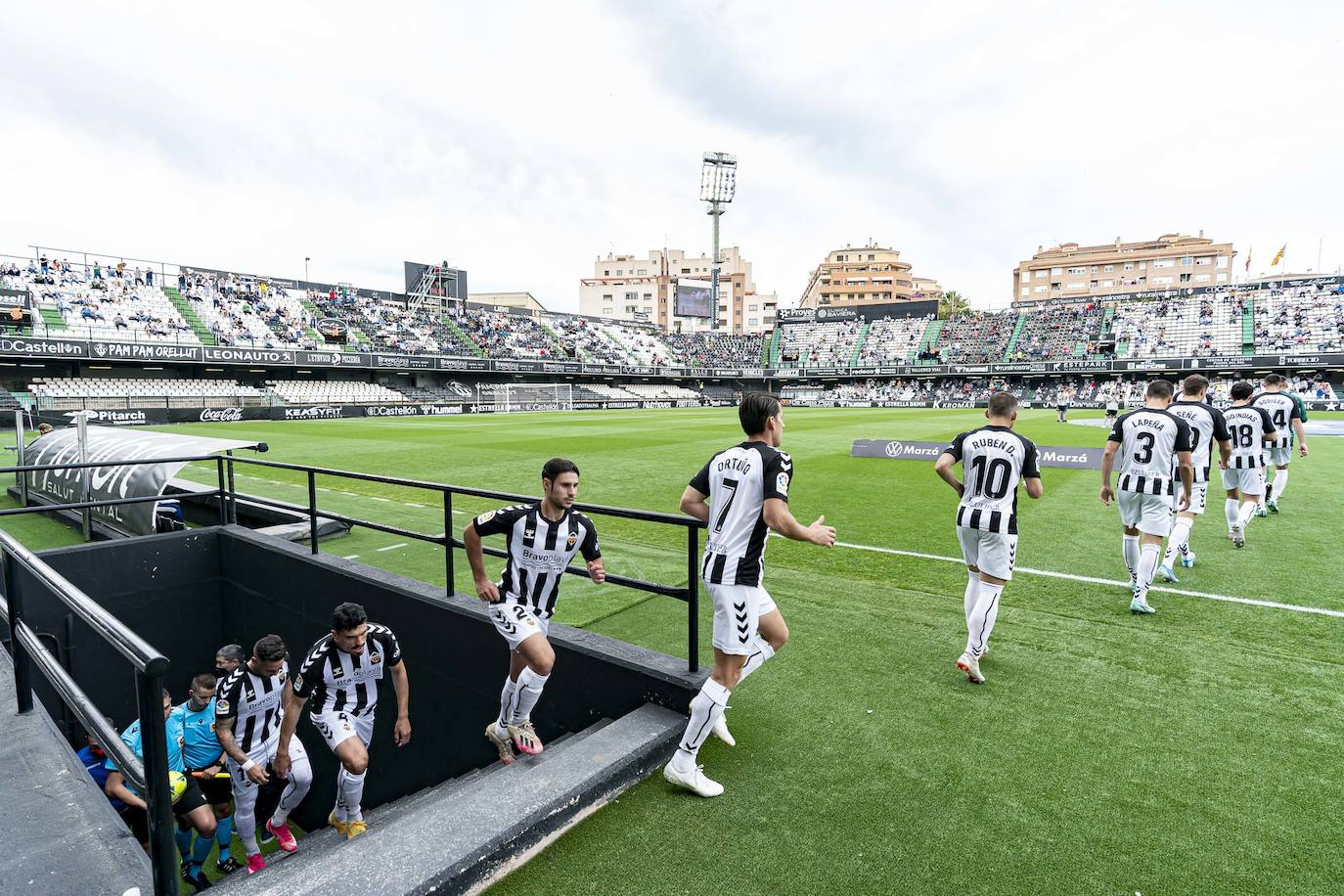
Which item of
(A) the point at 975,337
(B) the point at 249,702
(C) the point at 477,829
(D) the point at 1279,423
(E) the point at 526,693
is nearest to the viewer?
(C) the point at 477,829

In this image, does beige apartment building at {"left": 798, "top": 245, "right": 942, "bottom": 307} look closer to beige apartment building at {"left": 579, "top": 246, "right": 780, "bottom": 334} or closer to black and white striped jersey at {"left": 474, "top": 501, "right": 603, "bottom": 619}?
beige apartment building at {"left": 579, "top": 246, "right": 780, "bottom": 334}

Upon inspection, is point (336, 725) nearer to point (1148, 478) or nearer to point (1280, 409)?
point (1148, 478)

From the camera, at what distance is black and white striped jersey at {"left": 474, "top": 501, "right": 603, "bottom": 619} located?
3686 mm

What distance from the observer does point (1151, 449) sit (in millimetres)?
5516

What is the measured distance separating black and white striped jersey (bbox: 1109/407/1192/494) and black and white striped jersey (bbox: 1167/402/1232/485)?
69 centimetres

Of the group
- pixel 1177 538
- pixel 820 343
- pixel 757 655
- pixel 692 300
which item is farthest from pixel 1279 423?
pixel 692 300

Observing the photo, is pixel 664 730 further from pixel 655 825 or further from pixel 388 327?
pixel 388 327

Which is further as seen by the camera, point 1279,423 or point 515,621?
point 1279,423

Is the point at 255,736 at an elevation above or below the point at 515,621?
below

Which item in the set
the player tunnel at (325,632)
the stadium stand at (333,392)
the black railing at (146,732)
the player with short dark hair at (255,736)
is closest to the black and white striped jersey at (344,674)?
the player with short dark hair at (255,736)

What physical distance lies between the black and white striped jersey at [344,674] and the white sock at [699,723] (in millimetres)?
2093

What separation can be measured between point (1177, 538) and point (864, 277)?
4338 inches

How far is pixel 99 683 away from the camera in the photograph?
708 centimetres

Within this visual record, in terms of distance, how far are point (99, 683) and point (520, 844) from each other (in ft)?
23.4
